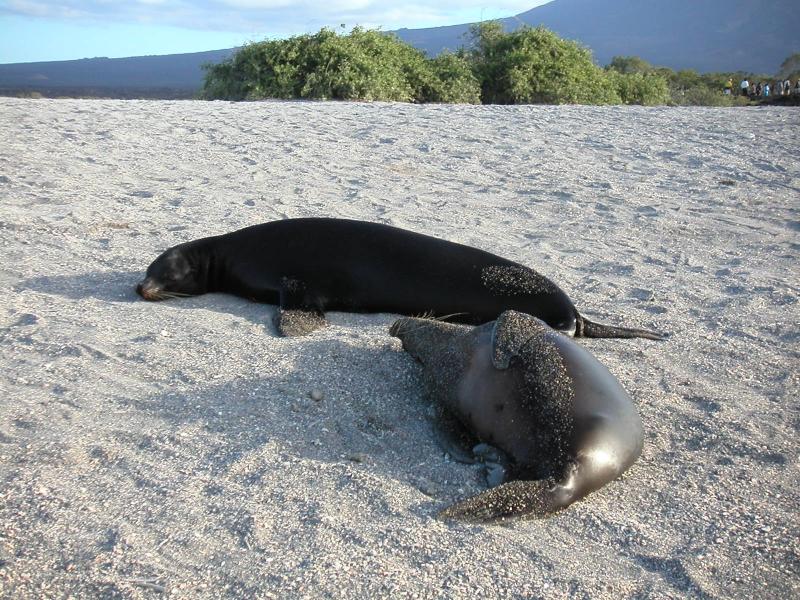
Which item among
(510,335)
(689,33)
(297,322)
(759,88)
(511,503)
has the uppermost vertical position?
(689,33)

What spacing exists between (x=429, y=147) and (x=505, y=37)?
12425 mm

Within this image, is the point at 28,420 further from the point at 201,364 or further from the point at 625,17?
the point at 625,17

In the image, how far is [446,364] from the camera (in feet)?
12.2

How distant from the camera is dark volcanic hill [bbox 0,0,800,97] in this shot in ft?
400

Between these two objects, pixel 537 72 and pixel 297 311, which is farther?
pixel 537 72

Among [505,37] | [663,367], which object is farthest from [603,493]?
[505,37]

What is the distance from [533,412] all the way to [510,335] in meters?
0.42

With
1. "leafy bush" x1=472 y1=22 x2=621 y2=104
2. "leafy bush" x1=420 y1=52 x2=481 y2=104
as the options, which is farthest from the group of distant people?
"leafy bush" x1=420 y1=52 x2=481 y2=104

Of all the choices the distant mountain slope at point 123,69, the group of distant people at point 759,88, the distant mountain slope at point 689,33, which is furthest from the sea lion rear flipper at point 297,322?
the distant mountain slope at point 689,33

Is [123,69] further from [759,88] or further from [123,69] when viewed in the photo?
[759,88]

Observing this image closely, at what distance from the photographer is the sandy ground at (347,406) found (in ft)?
8.43

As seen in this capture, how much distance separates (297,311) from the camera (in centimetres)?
473

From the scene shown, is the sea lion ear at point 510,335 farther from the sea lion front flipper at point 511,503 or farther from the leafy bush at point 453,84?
the leafy bush at point 453,84

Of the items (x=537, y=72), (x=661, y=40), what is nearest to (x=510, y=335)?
(x=537, y=72)
